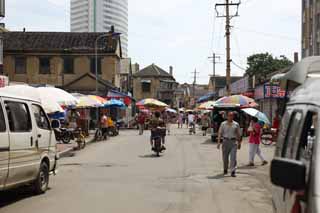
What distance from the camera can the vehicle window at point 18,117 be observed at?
10938 mm

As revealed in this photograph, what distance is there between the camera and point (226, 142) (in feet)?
53.7

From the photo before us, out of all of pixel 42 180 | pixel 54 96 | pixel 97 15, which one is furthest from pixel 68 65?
pixel 42 180

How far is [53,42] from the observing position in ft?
219

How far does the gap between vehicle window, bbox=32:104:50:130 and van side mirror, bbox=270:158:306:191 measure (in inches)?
345

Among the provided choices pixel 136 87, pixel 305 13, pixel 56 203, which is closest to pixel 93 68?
pixel 305 13

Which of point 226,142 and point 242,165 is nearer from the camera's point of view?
point 226,142

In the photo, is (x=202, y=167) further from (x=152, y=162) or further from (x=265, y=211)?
(x=265, y=211)

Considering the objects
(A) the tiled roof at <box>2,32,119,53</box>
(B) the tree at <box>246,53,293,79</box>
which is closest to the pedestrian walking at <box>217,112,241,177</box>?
(A) the tiled roof at <box>2,32,119,53</box>

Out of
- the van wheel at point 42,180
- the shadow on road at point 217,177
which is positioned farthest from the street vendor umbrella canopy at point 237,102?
the van wheel at point 42,180

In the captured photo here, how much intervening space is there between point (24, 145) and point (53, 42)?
5694 centimetres

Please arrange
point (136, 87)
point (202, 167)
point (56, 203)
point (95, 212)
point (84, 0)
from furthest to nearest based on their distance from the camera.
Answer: point (136, 87)
point (84, 0)
point (202, 167)
point (56, 203)
point (95, 212)

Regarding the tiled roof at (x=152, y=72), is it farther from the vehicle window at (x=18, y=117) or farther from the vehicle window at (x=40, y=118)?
the vehicle window at (x=18, y=117)

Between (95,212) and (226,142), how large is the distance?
6668 mm

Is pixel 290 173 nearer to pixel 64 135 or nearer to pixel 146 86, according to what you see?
pixel 64 135
